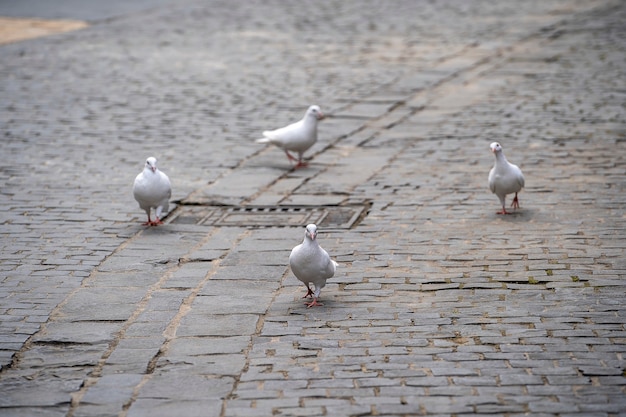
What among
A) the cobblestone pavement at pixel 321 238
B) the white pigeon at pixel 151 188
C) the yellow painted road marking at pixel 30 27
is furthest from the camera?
the yellow painted road marking at pixel 30 27

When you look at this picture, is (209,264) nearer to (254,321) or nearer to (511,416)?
(254,321)

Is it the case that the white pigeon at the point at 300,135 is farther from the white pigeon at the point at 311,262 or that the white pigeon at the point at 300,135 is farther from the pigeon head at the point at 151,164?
the white pigeon at the point at 311,262

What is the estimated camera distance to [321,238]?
9.50 m

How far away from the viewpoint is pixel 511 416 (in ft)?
19.1

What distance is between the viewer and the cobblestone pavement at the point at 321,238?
250 inches

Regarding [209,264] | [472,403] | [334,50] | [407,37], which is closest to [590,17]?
[407,37]

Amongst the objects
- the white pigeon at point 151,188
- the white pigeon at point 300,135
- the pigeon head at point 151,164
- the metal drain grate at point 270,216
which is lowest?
the metal drain grate at point 270,216

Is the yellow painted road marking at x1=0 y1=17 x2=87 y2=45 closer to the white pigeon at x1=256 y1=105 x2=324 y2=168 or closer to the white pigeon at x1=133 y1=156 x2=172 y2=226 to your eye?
the white pigeon at x1=256 y1=105 x2=324 y2=168

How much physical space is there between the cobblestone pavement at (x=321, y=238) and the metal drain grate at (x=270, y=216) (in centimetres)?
10

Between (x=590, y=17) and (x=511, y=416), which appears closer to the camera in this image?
(x=511, y=416)

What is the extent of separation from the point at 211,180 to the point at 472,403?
241 inches

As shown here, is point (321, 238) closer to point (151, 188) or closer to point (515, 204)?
point (151, 188)

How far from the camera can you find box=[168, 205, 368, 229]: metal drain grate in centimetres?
1004

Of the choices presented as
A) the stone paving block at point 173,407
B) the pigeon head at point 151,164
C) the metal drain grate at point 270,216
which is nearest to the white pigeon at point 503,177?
the metal drain grate at point 270,216
